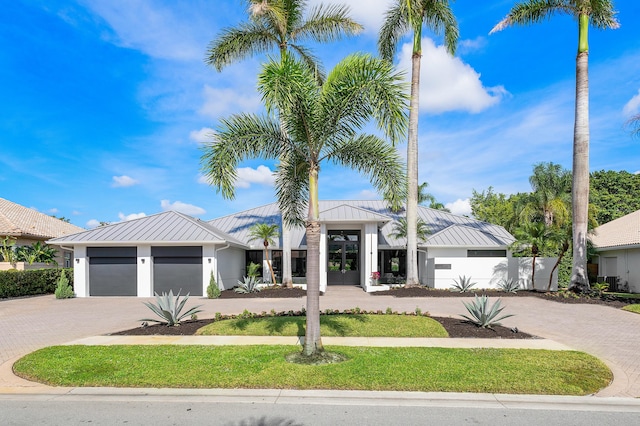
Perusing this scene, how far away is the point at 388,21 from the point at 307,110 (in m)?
16.8

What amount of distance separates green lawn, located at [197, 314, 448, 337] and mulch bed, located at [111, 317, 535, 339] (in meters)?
0.31

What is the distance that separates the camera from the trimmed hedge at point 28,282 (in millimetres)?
20828

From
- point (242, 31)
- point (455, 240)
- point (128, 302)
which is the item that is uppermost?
point (242, 31)

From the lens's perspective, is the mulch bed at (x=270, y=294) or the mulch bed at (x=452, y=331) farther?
the mulch bed at (x=270, y=294)

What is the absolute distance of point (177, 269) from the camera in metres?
21.6

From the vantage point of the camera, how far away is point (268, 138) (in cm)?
905

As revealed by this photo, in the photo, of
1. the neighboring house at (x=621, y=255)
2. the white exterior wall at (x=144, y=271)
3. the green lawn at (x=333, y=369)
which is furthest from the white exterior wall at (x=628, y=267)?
the white exterior wall at (x=144, y=271)

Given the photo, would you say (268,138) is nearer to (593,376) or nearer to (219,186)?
(219,186)

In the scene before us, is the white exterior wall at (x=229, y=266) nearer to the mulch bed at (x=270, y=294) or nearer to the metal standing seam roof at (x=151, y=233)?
the metal standing seam roof at (x=151, y=233)

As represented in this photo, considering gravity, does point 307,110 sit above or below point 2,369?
above

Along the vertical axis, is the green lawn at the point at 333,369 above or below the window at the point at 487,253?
below

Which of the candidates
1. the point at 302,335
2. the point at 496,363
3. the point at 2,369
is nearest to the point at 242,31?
the point at 302,335

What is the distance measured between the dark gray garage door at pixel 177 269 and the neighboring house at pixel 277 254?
0.05m

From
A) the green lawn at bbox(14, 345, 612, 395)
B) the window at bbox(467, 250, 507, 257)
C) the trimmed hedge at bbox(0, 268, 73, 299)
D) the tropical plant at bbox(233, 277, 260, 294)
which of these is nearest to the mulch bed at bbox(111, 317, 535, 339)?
the green lawn at bbox(14, 345, 612, 395)
